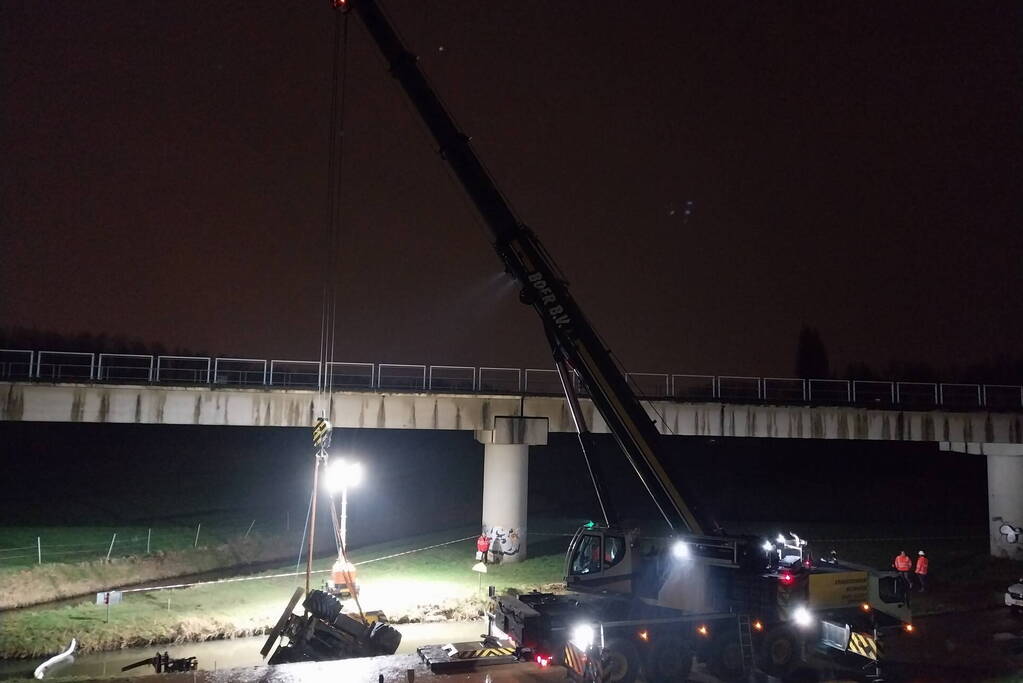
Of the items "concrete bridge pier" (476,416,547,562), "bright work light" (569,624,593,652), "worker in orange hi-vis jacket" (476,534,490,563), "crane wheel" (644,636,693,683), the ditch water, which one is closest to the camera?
"bright work light" (569,624,593,652)

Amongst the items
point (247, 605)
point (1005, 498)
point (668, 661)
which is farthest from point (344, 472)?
point (1005, 498)

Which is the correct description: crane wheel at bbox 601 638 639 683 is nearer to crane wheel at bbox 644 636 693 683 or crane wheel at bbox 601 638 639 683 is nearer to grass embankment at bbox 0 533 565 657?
crane wheel at bbox 644 636 693 683

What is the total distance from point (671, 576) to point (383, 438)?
160ft

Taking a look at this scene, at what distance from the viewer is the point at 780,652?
13953mm

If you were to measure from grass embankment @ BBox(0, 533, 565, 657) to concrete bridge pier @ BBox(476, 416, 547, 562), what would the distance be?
3.95 feet

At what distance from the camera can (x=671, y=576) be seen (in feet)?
44.4

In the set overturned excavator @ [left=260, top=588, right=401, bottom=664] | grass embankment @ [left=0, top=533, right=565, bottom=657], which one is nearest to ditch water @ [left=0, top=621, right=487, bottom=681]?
grass embankment @ [left=0, top=533, right=565, bottom=657]

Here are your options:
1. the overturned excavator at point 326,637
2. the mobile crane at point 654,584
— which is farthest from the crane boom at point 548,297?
the overturned excavator at point 326,637

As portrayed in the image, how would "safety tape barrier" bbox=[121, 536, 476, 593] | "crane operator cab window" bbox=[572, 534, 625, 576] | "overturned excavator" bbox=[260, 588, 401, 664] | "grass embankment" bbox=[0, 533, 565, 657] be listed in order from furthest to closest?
"safety tape barrier" bbox=[121, 536, 476, 593] → "grass embankment" bbox=[0, 533, 565, 657] → "overturned excavator" bbox=[260, 588, 401, 664] → "crane operator cab window" bbox=[572, 534, 625, 576]

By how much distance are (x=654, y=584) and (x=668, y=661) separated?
1.34m

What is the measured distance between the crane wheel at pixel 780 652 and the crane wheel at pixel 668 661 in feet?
5.66

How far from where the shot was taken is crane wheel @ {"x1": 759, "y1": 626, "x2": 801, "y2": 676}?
1376 cm

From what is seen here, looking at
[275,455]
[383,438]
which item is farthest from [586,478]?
[275,455]

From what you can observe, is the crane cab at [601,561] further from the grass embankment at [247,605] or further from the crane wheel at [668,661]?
the grass embankment at [247,605]
